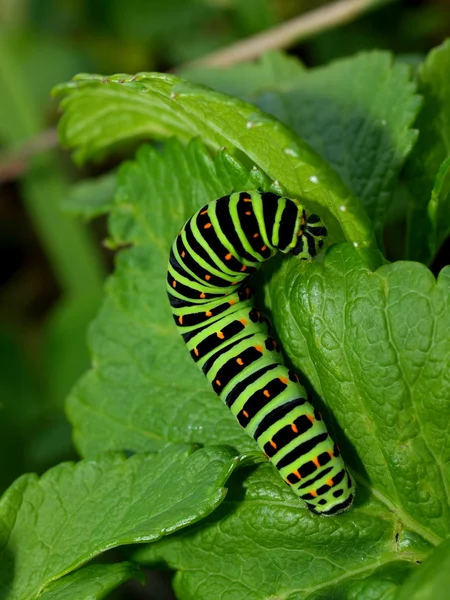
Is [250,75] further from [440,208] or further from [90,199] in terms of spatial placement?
[440,208]

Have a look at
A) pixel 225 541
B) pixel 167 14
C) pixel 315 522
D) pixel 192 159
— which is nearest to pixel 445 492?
pixel 315 522

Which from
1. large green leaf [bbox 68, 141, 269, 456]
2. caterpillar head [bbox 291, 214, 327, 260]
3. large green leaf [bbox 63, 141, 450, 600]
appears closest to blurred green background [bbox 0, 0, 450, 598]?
large green leaf [bbox 68, 141, 269, 456]

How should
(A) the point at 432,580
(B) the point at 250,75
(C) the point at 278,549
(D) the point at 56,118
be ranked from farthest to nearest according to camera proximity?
1. (D) the point at 56,118
2. (B) the point at 250,75
3. (C) the point at 278,549
4. (A) the point at 432,580

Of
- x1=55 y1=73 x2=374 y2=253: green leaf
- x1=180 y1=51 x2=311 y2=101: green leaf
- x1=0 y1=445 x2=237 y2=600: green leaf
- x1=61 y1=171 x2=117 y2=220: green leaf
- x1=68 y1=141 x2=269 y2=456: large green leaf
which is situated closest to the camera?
x1=55 y1=73 x2=374 y2=253: green leaf

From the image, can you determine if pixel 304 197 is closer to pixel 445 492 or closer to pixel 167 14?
pixel 445 492

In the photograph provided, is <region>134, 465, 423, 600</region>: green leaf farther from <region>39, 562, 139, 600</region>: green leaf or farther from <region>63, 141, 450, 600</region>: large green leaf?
<region>39, 562, 139, 600</region>: green leaf

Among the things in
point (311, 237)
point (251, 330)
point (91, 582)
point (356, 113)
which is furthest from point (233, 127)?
point (91, 582)
